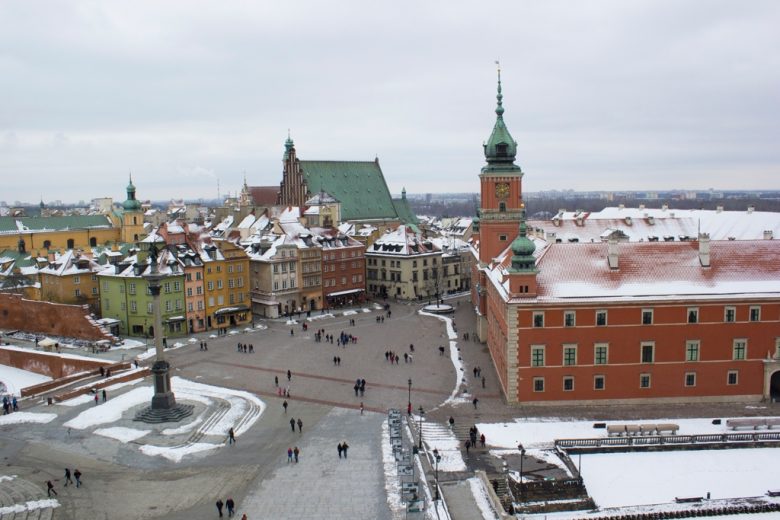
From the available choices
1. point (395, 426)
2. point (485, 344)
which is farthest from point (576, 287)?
point (485, 344)

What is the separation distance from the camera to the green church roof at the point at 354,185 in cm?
11002

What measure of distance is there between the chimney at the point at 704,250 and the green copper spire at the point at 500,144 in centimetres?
2106

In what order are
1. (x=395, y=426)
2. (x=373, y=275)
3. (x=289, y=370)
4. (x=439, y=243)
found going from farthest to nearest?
(x=439, y=243)
(x=373, y=275)
(x=289, y=370)
(x=395, y=426)

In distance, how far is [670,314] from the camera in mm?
44625

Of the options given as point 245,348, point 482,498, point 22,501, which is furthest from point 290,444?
point 245,348

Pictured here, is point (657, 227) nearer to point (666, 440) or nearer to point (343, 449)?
point (666, 440)

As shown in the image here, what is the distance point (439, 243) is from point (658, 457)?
64.9m

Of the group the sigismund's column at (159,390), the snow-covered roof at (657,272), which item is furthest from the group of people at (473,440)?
the sigismund's column at (159,390)

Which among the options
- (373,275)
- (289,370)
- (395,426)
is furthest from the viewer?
(373,275)

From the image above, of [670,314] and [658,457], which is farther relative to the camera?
[670,314]

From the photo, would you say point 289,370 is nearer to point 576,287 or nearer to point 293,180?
point 576,287

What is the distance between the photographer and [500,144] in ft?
209

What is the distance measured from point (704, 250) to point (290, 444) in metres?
30.2

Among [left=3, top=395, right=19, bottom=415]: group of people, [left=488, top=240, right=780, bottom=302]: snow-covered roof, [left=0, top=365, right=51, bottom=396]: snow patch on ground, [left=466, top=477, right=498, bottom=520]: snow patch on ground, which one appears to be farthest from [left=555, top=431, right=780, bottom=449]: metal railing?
[left=0, top=365, right=51, bottom=396]: snow patch on ground
